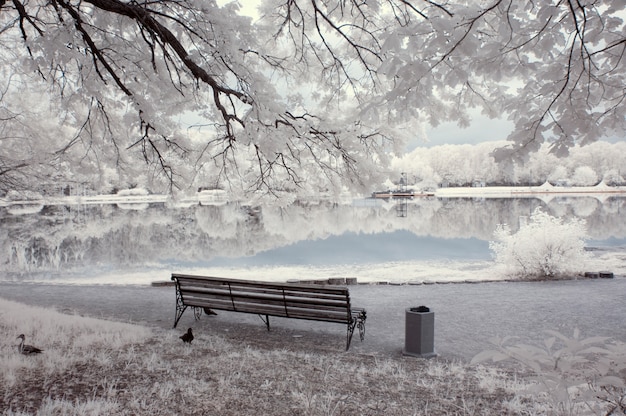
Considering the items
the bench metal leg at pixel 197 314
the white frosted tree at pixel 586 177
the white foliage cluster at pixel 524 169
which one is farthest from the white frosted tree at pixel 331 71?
the white frosted tree at pixel 586 177

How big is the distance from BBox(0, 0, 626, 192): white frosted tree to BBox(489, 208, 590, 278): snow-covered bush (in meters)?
6.75

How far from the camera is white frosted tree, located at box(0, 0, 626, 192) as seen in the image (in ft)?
11.2

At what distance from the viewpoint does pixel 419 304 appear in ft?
33.0

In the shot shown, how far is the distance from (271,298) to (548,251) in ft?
32.8

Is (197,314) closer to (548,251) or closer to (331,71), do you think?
(331,71)

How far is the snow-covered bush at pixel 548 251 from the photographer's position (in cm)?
1355

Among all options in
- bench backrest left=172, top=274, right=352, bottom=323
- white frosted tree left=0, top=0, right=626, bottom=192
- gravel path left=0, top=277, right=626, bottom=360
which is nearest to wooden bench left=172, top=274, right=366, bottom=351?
bench backrest left=172, top=274, right=352, bottom=323

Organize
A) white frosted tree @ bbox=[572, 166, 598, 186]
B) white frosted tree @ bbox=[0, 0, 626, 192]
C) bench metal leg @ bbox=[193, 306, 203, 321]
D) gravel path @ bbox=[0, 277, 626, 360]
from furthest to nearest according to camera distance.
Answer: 1. white frosted tree @ bbox=[572, 166, 598, 186]
2. bench metal leg @ bbox=[193, 306, 203, 321]
3. gravel path @ bbox=[0, 277, 626, 360]
4. white frosted tree @ bbox=[0, 0, 626, 192]

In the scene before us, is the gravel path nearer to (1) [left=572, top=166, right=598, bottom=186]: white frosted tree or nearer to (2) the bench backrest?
(2) the bench backrest

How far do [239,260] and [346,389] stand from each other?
1768cm

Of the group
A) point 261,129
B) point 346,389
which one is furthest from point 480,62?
point 346,389

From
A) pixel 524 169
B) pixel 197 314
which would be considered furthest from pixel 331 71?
pixel 524 169

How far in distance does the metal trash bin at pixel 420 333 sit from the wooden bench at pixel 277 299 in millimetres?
841

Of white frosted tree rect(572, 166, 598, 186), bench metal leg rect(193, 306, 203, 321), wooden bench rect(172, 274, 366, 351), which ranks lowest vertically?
bench metal leg rect(193, 306, 203, 321)
